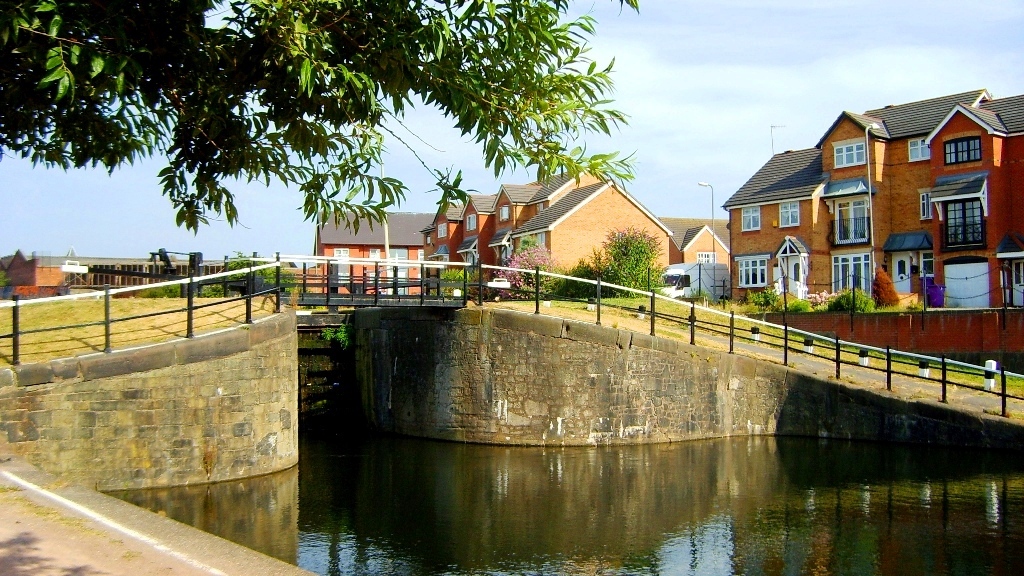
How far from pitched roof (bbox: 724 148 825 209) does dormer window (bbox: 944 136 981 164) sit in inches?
240

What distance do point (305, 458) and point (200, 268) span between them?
194 inches

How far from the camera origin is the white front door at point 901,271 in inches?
1550

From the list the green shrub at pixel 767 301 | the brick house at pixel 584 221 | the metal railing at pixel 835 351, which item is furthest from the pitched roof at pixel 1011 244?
the brick house at pixel 584 221

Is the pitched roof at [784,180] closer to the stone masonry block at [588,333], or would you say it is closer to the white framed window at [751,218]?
the white framed window at [751,218]

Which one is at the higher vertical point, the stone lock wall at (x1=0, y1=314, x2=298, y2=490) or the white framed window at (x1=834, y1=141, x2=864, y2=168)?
the white framed window at (x1=834, y1=141, x2=864, y2=168)

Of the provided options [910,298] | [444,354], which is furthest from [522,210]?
[444,354]

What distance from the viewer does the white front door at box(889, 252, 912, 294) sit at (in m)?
39.4

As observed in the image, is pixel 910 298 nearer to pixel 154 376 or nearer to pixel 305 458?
pixel 305 458

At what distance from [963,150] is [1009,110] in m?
2.57

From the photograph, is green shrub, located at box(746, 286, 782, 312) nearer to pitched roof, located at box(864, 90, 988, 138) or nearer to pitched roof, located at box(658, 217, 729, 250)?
pitched roof, located at box(864, 90, 988, 138)

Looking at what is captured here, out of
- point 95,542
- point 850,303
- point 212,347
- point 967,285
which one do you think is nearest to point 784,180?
point 967,285

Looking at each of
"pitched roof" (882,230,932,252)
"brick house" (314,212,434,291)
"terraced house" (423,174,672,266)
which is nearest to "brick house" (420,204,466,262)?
"terraced house" (423,174,672,266)

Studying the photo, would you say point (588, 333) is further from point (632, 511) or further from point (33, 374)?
point (33, 374)

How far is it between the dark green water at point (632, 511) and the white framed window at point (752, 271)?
23.9 meters
